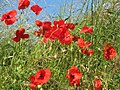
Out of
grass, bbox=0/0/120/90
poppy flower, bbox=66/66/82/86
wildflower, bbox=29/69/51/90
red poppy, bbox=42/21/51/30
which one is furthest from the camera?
red poppy, bbox=42/21/51/30

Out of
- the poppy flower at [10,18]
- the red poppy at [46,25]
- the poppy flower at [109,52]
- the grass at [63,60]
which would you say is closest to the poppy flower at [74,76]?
the grass at [63,60]

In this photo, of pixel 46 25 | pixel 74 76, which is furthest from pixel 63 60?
pixel 74 76

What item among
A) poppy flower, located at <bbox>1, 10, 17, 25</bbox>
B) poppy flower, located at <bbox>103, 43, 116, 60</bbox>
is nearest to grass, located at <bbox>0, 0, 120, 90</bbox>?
poppy flower, located at <bbox>103, 43, 116, 60</bbox>

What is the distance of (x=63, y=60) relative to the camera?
3.20m

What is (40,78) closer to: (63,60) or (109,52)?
(109,52)

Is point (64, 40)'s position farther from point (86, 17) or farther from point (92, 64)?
A: point (86, 17)

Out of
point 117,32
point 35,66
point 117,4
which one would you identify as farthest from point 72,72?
point 117,4

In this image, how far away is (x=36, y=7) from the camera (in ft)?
10.3

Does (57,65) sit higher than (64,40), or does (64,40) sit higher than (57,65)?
(64,40)

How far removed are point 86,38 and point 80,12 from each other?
415mm

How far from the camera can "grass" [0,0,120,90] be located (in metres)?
2.79

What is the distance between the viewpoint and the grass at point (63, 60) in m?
2.79

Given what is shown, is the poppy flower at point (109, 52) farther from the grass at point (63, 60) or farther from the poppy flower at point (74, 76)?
the poppy flower at point (74, 76)

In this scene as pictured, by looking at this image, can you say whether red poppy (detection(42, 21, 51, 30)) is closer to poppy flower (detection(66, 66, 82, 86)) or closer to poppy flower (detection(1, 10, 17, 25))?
poppy flower (detection(1, 10, 17, 25))
